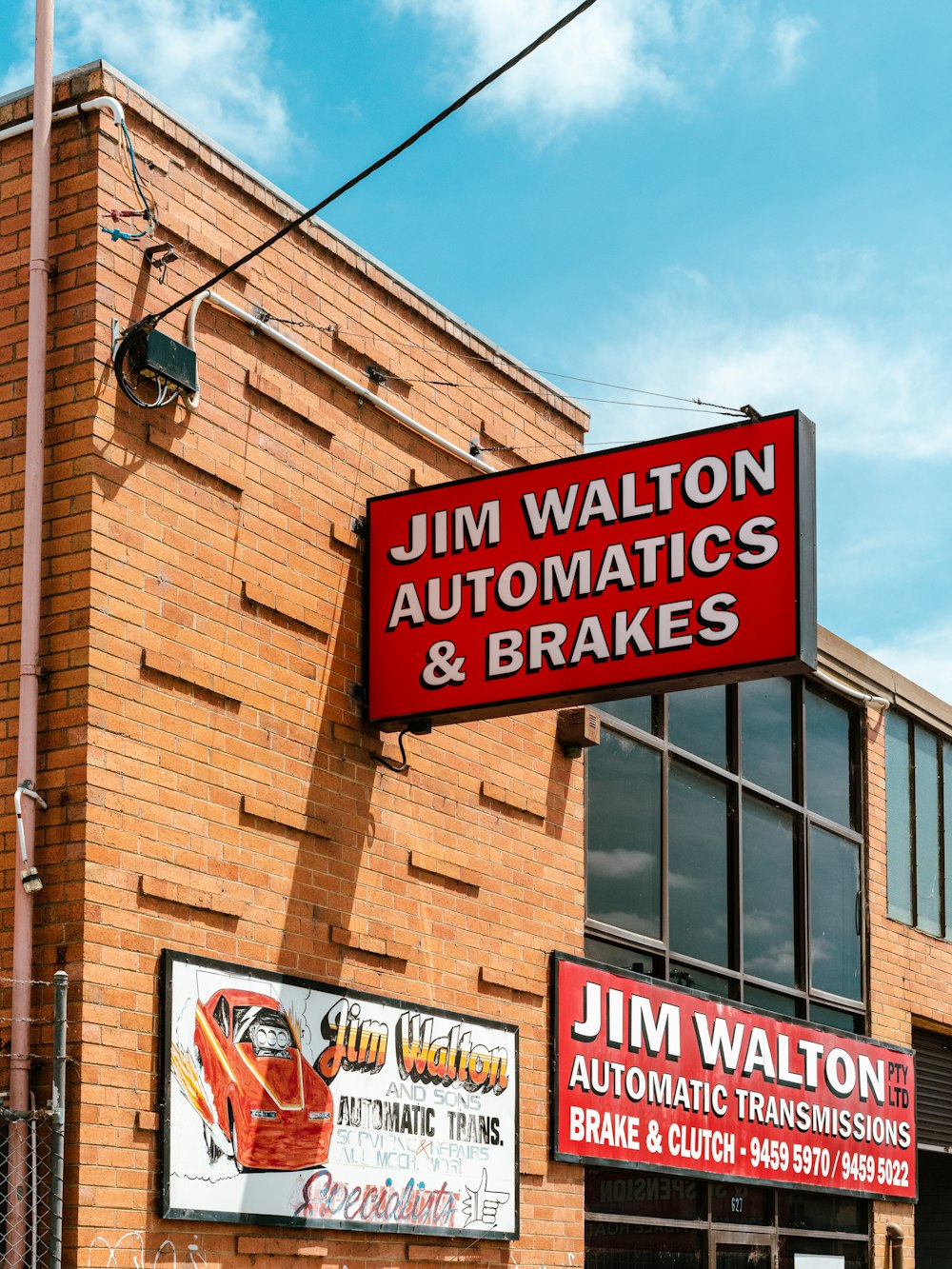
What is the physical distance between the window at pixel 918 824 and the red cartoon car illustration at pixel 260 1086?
872 centimetres

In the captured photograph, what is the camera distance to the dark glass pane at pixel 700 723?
13.7m

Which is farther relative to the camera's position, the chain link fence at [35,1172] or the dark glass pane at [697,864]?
the dark glass pane at [697,864]

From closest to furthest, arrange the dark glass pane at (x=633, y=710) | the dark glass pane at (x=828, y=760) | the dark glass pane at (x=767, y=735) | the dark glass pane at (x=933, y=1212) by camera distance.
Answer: the dark glass pane at (x=633, y=710) → the dark glass pane at (x=767, y=735) → the dark glass pane at (x=828, y=760) → the dark glass pane at (x=933, y=1212)

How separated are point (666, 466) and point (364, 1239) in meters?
4.23

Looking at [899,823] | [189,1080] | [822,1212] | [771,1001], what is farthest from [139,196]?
[899,823]

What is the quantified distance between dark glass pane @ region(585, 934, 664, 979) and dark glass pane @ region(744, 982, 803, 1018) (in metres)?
1.25

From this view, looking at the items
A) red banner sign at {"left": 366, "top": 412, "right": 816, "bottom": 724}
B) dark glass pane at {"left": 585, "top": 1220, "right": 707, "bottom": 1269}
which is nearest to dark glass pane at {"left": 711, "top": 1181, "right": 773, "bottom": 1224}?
dark glass pane at {"left": 585, "top": 1220, "right": 707, "bottom": 1269}

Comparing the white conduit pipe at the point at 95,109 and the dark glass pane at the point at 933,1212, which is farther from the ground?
the white conduit pipe at the point at 95,109

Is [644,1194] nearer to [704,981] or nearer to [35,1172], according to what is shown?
[704,981]

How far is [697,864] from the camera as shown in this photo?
13.7 meters

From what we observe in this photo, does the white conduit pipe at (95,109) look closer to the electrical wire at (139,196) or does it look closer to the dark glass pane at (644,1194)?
the electrical wire at (139,196)

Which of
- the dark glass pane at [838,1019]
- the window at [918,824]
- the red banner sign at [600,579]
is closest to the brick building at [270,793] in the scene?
the red banner sign at [600,579]

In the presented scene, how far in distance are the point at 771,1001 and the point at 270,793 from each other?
6533 mm

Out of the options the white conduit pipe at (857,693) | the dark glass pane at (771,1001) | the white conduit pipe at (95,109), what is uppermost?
the white conduit pipe at (95,109)
